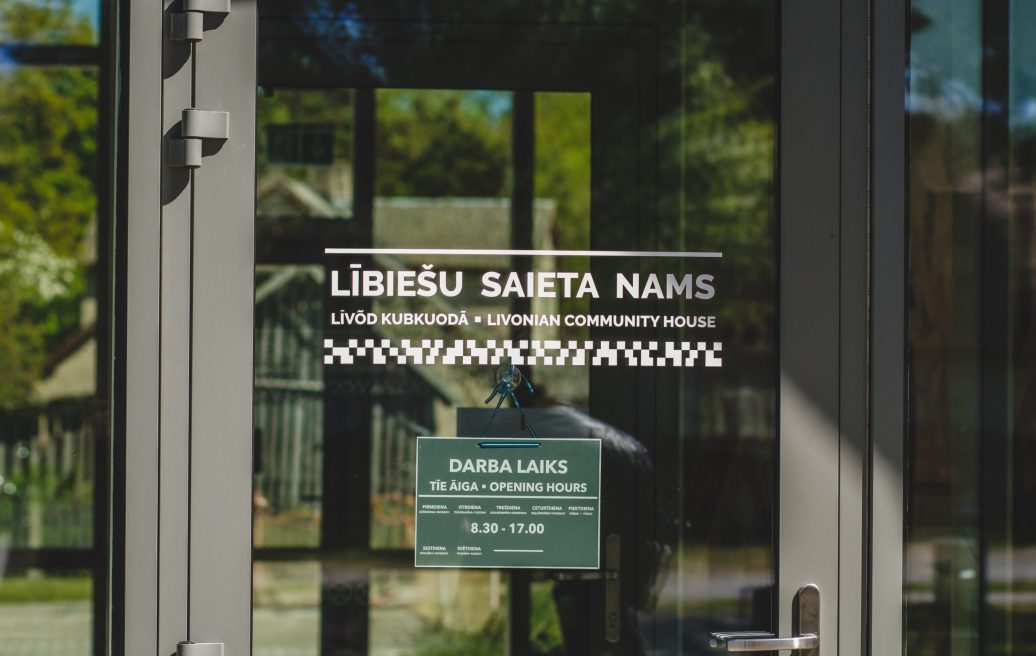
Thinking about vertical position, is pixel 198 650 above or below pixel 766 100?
below

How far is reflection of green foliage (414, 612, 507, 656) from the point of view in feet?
7.75

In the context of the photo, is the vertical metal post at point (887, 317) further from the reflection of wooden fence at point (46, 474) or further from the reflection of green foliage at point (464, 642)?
the reflection of wooden fence at point (46, 474)

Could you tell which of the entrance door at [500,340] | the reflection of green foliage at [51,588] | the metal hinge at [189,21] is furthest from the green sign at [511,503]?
the reflection of green foliage at [51,588]

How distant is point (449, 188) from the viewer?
7.97 ft

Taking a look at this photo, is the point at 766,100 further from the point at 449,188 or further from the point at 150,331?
the point at 150,331

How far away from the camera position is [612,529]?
7.39ft

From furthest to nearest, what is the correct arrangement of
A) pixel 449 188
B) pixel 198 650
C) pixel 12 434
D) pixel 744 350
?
pixel 12 434, pixel 449 188, pixel 744 350, pixel 198 650

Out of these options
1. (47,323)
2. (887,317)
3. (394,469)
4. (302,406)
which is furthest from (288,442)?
(47,323)

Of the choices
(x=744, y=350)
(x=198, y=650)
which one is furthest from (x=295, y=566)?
(x=744, y=350)

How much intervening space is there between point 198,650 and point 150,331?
2.12 feet

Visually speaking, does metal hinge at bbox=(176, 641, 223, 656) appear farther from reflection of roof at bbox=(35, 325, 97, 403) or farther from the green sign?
reflection of roof at bbox=(35, 325, 97, 403)

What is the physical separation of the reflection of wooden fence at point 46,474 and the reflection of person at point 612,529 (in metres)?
3.51

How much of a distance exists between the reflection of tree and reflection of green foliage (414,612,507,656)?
394cm

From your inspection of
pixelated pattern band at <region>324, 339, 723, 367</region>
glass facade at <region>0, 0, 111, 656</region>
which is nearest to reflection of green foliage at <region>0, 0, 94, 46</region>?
glass facade at <region>0, 0, 111, 656</region>
